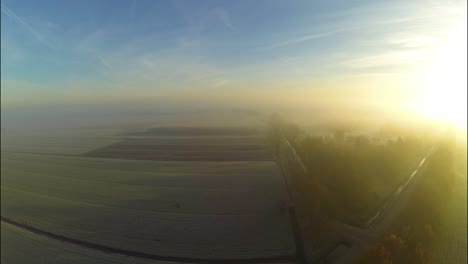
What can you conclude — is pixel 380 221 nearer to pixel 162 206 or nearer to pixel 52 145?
pixel 162 206

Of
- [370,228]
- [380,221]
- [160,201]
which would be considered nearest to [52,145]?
[160,201]

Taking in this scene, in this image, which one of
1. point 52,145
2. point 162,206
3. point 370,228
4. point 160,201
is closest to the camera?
point 370,228

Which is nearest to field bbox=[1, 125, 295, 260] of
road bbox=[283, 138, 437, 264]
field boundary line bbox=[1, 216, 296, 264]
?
field boundary line bbox=[1, 216, 296, 264]

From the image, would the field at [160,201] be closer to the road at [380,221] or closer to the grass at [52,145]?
the road at [380,221]

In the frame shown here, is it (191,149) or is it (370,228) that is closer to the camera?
(370,228)

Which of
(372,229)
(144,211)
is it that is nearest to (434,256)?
(372,229)

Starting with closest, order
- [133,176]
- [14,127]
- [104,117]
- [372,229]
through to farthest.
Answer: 1. [372,229]
2. [133,176]
3. [14,127]
4. [104,117]

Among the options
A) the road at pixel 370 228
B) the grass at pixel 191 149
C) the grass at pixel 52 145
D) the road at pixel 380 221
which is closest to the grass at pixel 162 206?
the road at pixel 370 228

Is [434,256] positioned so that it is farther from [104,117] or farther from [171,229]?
[104,117]
